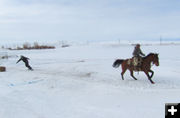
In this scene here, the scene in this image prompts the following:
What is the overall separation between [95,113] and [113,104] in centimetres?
85

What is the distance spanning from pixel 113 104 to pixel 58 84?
3301 millimetres

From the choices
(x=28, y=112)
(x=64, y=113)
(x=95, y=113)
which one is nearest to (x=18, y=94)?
(x=28, y=112)

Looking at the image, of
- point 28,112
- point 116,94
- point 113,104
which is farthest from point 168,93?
point 28,112

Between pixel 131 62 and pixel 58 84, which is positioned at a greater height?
pixel 131 62

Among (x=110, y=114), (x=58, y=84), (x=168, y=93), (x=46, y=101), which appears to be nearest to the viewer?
(x=110, y=114)

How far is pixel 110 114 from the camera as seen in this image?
4.20 m

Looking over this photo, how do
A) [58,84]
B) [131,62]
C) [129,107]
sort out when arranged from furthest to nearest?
[131,62] → [58,84] → [129,107]

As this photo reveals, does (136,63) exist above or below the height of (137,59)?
below

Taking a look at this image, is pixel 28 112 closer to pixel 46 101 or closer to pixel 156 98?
pixel 46 101

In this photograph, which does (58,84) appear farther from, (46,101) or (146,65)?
(146,65)

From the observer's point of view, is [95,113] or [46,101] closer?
[95,113]

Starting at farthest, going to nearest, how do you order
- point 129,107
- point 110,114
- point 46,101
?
1. point 46,101
2. point 129,107
3. point 110,114

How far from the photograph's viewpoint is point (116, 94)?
575cm

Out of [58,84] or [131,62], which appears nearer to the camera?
[58,84]
